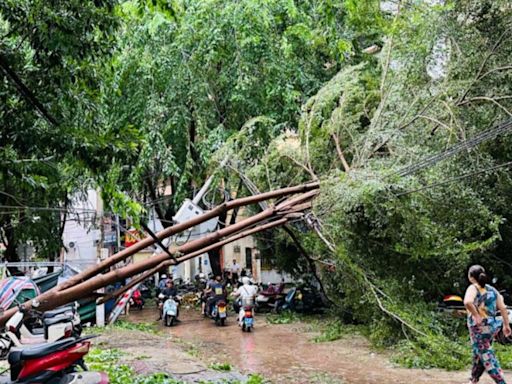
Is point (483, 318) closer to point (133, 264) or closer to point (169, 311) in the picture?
point (133, 264)

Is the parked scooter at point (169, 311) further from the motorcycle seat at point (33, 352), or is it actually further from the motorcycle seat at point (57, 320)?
the motorcycle seat at point (33, 352)

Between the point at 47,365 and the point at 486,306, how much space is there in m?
4.86

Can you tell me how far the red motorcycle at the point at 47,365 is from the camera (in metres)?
5.25

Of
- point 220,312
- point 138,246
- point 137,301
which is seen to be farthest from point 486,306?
point 137,301

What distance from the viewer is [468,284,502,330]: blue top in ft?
21.7

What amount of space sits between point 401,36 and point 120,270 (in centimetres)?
714

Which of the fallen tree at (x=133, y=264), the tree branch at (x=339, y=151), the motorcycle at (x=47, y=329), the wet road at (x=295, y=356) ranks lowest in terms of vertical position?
the wet road at (x=295, y=356)

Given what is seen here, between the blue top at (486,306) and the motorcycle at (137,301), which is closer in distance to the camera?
the blue top at (486,306)

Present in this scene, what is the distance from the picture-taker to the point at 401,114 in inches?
420

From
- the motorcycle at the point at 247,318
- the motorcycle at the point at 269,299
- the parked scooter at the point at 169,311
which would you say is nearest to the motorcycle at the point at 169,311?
the parked scooter at the point at 169,311

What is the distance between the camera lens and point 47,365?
17.3 ft

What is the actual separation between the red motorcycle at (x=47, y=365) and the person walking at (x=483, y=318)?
4170 mm

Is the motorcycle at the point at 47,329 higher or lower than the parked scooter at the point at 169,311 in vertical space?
higher

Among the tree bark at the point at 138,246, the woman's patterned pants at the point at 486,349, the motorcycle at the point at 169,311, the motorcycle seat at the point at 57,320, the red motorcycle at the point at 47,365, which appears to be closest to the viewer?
the red motorcycle at the point at 47,365
